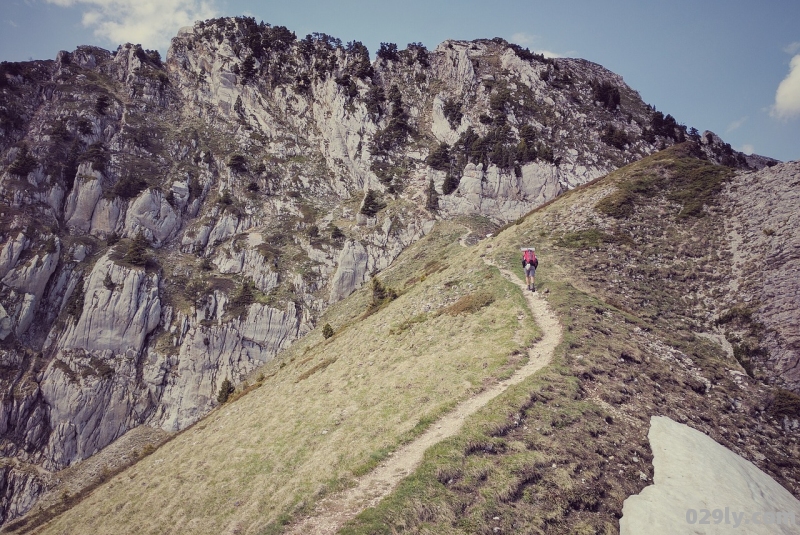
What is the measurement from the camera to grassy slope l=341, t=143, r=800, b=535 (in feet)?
37.1

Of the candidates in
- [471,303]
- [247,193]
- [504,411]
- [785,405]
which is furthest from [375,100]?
[785,405]

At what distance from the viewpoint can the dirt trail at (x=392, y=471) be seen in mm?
12164

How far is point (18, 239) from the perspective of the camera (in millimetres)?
71188

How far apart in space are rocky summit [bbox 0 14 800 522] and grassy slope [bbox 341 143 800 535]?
4.80ft

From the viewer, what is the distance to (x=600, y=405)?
1606 centimetres

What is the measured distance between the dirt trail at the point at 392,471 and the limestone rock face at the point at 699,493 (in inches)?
225

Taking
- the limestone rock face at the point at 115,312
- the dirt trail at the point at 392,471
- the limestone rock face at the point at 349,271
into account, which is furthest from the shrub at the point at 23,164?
the dirt trail at the point at 392,471

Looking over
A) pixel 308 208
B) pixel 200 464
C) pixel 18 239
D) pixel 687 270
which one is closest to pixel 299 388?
pixel 200 464

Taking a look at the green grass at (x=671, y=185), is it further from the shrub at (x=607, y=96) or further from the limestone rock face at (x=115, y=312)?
the limestone rock face at (x=115, y=312)

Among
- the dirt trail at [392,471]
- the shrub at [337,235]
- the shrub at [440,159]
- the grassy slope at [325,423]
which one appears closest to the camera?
the dirt trail at [392,471]

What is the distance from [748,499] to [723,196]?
38.5 meters

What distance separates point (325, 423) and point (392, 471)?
7.64 metres

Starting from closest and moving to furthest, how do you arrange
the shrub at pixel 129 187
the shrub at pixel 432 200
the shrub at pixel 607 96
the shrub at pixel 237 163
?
the shrub at pixel 432 200 < the shrub at pixel 129 187 < the shrub at pixel 237 163 < the shrub at pixel 607 96

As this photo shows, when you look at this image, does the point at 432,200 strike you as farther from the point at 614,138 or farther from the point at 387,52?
the point at 387,52
